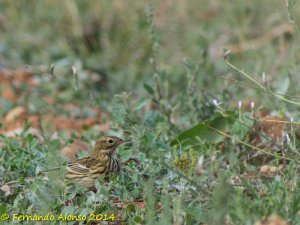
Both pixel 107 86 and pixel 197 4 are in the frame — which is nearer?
pixel 107 86

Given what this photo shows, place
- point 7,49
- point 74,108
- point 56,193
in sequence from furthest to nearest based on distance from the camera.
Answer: point 7,49 → point 74,108 → point 56,193

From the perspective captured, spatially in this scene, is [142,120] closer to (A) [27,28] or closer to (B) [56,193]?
(B) [56,193]

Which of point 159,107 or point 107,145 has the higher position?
point 159,107

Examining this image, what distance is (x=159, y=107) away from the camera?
24.9ft

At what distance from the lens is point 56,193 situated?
454cm

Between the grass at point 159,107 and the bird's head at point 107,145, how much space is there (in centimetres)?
17

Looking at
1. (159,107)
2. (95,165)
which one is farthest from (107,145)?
(159,107)

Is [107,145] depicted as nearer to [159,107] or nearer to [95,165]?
[95,165]

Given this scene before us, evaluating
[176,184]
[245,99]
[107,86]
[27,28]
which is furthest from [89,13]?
[176,184]

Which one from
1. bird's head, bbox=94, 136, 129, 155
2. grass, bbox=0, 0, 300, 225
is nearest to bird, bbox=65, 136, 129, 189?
bird's head, bbox=94, 136, 129, 155

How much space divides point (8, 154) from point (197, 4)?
6033 mm

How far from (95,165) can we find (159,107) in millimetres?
2174

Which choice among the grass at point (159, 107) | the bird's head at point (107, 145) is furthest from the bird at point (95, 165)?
the grass at point (159, 107)

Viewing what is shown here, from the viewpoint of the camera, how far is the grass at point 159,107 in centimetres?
478
